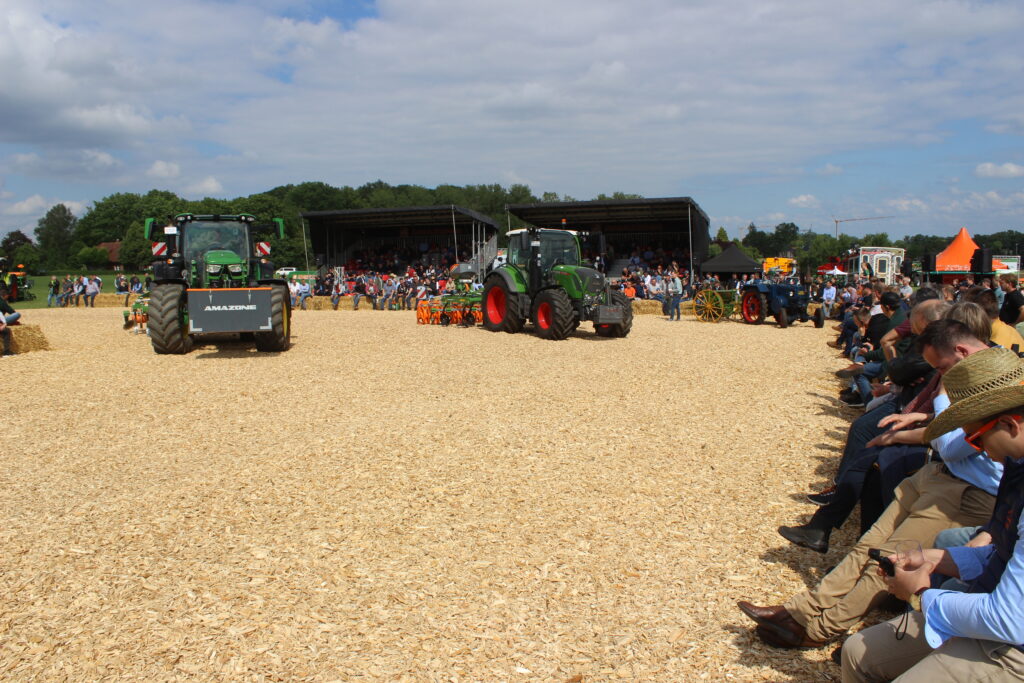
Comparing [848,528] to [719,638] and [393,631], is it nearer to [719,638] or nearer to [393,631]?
[719,638]

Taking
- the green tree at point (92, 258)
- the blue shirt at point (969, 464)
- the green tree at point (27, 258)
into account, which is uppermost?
the green tree at point (92, 258)

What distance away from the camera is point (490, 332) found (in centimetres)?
1427

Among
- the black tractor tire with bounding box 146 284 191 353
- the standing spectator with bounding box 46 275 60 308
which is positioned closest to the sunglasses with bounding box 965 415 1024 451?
the black tractor tire with bounding box 146 284 191 353

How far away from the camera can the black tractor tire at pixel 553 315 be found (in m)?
12.6

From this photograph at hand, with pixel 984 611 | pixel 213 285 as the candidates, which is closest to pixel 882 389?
pixel 984 611

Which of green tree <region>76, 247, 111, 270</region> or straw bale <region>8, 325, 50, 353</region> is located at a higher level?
green tree <region>76, 247, 111, 270</region>

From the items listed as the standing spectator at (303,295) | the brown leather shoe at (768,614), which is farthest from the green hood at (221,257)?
the standing spectator at (303,295)

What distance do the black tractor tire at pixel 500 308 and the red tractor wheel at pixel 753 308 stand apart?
6340mm

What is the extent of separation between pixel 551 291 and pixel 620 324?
1423 millimetres

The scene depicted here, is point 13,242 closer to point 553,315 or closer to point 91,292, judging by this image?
point 91,292

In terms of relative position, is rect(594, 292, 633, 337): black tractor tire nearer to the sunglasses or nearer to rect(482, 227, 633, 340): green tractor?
rect(482, 227, 633, 340): green tractor

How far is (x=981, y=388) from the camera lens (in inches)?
82.7

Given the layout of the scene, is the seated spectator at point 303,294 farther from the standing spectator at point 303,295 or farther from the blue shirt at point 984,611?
the blue shirt at point 984,611

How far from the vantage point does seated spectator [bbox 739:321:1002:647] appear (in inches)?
108
